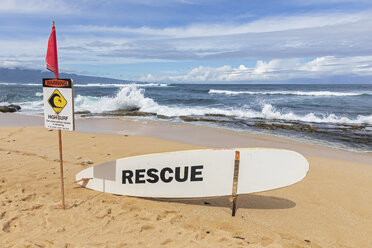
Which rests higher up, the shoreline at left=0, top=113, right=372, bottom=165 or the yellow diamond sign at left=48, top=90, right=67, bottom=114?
the yellow diamond sign at left=48, top=90, right=67, bottom=114

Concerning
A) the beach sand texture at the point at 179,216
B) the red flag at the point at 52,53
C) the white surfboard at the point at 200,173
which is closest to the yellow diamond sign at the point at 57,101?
the red flag at the point at 52,53

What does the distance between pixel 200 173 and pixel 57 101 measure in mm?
2085

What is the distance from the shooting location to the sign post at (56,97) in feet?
10.0

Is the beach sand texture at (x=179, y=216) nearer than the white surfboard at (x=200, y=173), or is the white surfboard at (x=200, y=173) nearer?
the beach sand texture at (x=179, y=216)

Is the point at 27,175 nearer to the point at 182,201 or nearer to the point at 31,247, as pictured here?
the point at 31,247

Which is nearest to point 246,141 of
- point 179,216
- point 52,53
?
point 179,216

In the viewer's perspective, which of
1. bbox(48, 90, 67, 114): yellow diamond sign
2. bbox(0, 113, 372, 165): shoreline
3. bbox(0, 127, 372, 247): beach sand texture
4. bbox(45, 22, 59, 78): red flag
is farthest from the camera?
bbox(0, 113, 372, 165): shoreline

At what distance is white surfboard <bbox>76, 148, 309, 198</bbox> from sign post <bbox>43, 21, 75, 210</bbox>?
41.6 inches

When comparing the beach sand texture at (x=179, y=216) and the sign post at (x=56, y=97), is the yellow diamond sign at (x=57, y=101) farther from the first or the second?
the beach sand texture at (x=179, y=216)

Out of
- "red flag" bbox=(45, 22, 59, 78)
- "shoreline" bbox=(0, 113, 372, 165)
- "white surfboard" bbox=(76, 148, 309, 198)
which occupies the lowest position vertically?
"shoreline" bbox=(0, 113, 372, 165)

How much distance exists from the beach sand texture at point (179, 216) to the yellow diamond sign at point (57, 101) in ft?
4.45

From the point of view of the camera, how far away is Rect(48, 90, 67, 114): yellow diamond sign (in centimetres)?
314

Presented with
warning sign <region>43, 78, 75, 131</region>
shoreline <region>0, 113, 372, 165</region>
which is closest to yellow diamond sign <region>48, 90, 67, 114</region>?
warning sign <region>43, 78, 75, 131</region>

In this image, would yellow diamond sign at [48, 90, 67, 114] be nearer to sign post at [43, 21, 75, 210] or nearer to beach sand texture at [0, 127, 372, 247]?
sign post at [43, 21, 75, 210]
